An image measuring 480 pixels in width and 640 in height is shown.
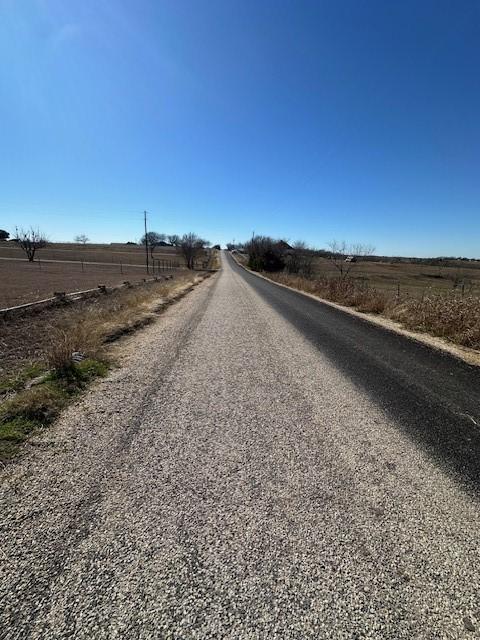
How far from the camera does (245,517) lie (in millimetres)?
2385

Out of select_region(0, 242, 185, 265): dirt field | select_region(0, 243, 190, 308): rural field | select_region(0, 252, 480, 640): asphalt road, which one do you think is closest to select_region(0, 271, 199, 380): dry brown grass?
select_region(0, 252, 480, 640): asphalt road

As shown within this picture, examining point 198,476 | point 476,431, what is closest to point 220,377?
point 198,476

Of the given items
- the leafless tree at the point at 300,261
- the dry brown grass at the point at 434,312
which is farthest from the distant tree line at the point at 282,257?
the dry brown grass at the point at 434,312

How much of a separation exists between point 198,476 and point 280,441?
1.00 m

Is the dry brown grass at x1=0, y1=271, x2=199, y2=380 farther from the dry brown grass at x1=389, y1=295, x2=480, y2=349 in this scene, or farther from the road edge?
the dry brown grass at x1=389, y1=295, x2=480, y2=349

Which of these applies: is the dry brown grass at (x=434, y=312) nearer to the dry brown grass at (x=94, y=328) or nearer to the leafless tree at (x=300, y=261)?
the dry brown grass at (x=94, y=328)

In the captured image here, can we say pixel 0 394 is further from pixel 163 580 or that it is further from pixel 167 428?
pixel 163 580

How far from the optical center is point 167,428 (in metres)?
3.67

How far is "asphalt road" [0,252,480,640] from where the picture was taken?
1.72 meters

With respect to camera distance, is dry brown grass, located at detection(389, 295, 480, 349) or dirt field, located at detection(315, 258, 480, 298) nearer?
dry brown grass, located at detection(389, 295, 480, 349)

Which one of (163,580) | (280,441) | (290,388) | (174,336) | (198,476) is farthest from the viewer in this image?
(174,336)

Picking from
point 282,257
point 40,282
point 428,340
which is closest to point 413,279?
point 282,257

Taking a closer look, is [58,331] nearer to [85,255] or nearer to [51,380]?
[51,380]

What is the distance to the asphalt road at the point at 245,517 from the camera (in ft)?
5.65
